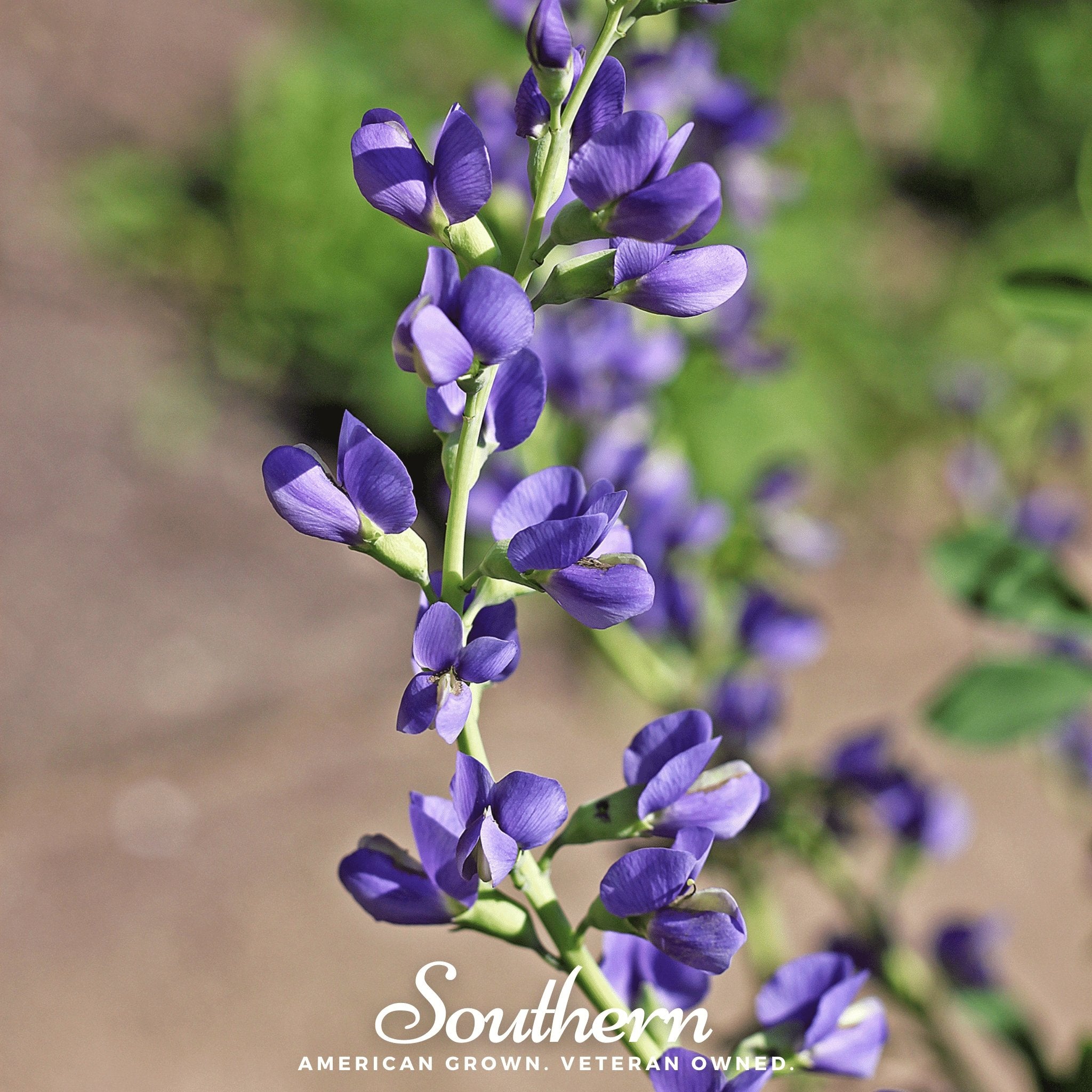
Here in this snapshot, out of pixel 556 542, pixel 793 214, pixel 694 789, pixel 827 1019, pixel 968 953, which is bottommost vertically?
pixel 968 953

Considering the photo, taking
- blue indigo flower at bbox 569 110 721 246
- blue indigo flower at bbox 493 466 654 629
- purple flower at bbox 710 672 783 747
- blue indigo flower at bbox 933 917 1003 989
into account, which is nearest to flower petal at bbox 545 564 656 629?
blue indigo flower at bbox 493 466 654 629

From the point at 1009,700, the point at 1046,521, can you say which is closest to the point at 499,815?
the point at 1009,700

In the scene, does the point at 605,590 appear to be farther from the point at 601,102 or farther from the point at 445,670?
the point at 601,102

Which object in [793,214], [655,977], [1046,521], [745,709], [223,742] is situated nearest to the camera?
[655,977]

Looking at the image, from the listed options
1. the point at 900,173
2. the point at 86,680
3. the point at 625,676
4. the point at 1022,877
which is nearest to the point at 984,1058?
the point at 1022,877

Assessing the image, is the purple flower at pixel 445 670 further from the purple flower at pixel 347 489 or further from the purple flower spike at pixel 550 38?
the purple flower spike at pixel 550 38

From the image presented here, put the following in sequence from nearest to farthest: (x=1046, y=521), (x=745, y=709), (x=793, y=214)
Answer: (x=745, y=709) → (x=1046, y=521) → (x=793, y=214)

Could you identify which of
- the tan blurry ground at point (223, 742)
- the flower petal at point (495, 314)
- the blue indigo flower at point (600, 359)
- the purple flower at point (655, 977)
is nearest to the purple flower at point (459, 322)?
the flower petal at point (495, 314)

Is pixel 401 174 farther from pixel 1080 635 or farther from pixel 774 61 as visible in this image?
pixel 774 61
